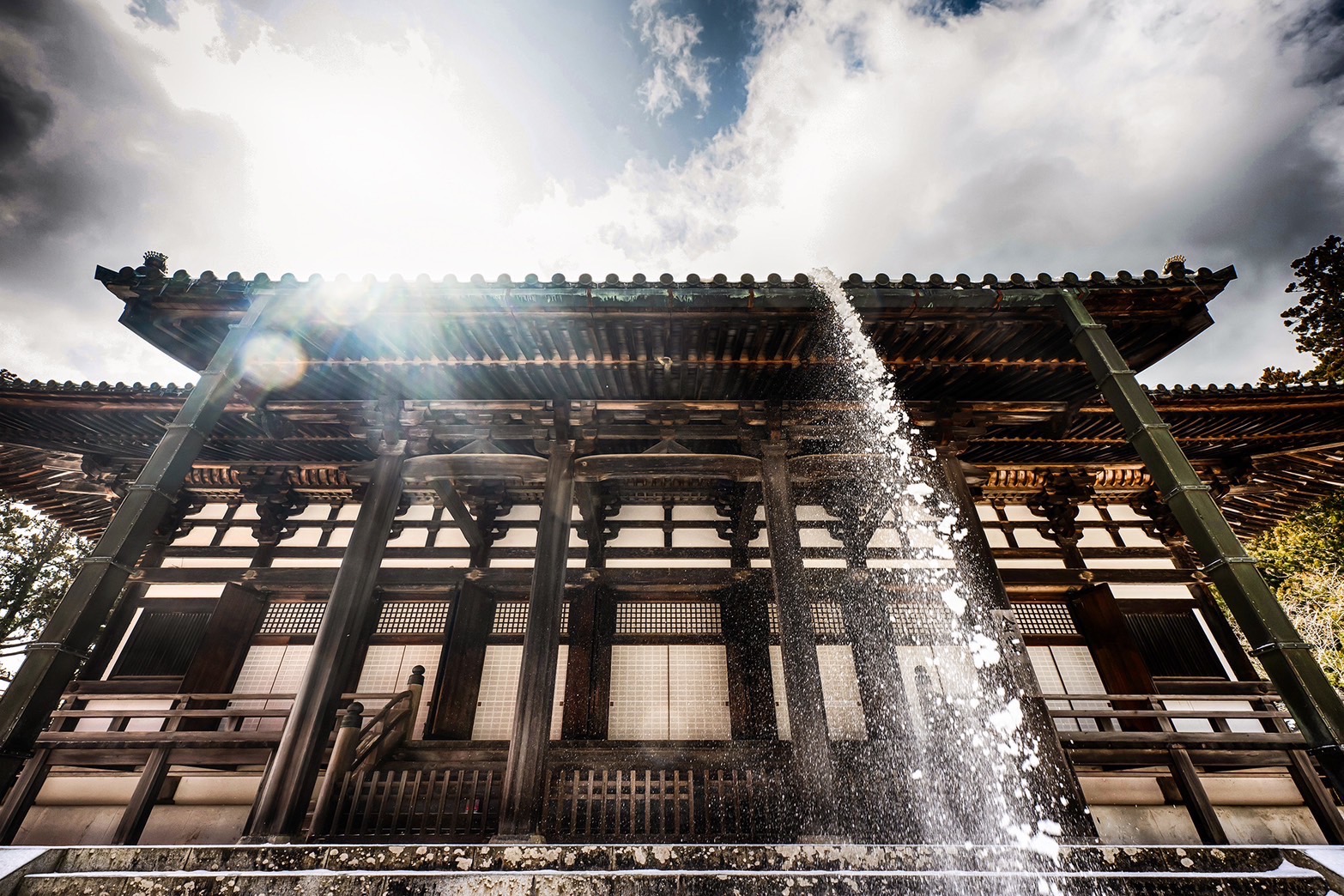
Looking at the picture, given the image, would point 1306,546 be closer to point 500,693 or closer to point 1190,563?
point 1190,563

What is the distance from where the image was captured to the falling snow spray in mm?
5543

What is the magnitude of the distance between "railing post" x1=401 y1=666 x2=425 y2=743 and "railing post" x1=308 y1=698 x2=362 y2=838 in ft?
5.14

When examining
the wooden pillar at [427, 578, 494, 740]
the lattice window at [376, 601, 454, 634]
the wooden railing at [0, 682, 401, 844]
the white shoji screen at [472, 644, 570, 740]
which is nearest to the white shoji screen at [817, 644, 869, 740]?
the white shoji screen at [472, 644, 570, 740]

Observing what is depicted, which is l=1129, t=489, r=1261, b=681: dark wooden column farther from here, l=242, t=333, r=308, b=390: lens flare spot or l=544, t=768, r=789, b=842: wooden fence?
l=242, t=333, r=308, b=390: lens flare spot

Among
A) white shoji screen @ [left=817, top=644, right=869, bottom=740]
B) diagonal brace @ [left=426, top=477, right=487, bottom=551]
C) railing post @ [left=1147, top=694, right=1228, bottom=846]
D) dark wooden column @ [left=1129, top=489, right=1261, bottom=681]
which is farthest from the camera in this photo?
dark wooden column @ [left=1129, top=489, right=1261, bottom=681]

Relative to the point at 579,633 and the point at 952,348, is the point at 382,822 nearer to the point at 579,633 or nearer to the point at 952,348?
the point at 579,633

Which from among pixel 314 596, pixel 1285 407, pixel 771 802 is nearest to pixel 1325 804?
pixel 1285 407

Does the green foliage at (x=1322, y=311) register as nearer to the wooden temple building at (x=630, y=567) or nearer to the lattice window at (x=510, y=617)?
the wooden temple building at (x=630, y=567)

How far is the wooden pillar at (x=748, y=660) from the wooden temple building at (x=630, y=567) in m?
0.07

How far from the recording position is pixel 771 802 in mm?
5082

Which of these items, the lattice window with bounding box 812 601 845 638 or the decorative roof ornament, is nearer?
the decorative roof ornament

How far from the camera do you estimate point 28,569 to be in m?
15.4

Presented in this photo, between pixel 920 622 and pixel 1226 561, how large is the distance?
4.28 m

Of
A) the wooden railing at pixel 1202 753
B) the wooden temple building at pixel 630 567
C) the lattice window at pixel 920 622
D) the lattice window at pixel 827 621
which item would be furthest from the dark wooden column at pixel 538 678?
the wooden railing at pixel 1202 753
